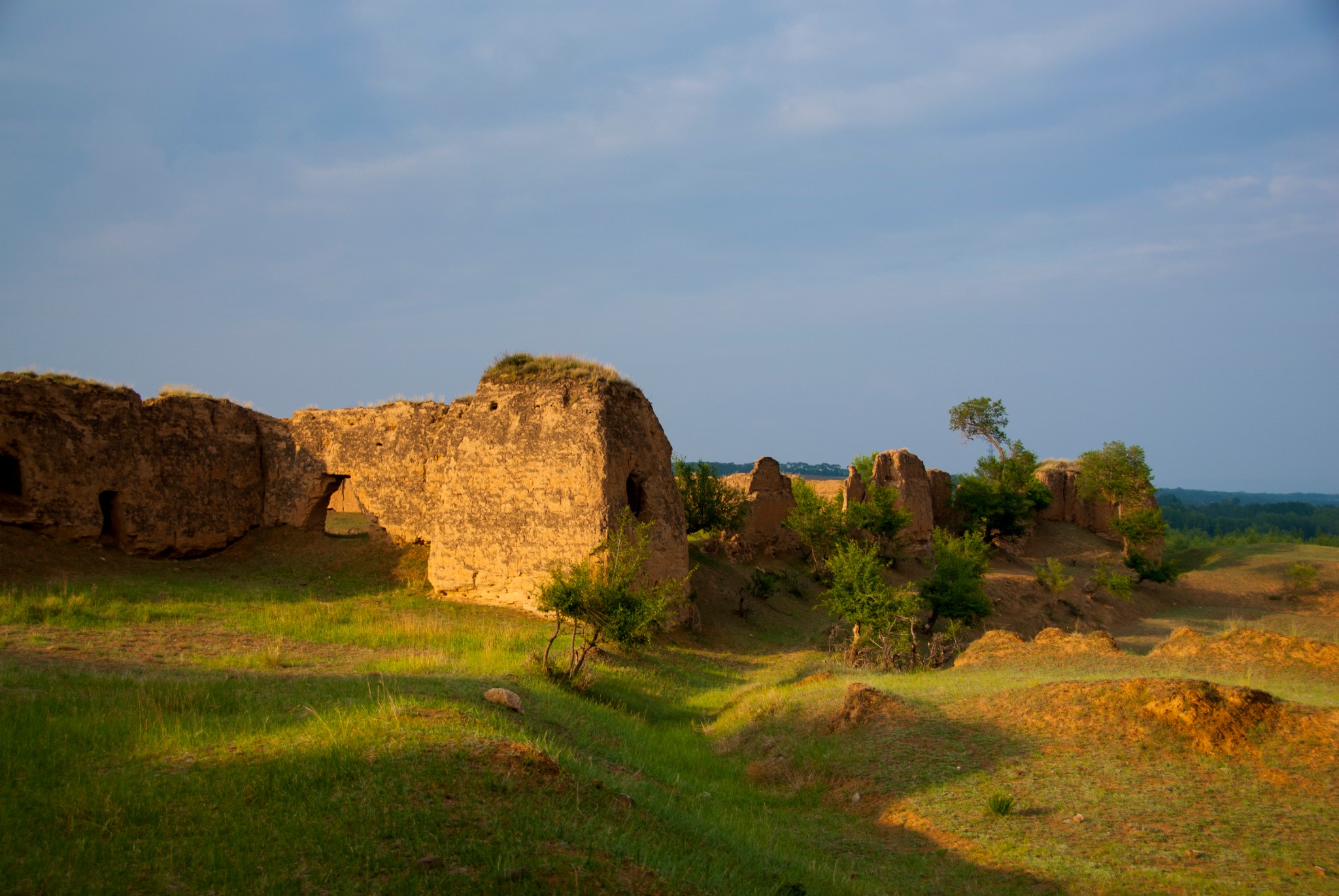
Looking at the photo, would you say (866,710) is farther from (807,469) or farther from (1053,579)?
(807,469)

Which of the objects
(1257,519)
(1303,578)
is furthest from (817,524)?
(1257,519)

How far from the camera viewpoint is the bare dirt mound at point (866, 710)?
29.5 feet

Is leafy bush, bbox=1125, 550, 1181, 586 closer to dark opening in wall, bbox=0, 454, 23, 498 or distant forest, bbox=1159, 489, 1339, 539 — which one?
dark opening in wall, bbox=0, 454, 23, 498

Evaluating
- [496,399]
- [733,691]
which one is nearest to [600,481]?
[496,399]

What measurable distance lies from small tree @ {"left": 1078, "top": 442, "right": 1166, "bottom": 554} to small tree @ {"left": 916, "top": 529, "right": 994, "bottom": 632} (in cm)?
1312

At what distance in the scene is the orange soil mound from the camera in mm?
12898

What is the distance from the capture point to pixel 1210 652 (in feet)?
41.9

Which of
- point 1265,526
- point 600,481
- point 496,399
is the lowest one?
point 1265,526

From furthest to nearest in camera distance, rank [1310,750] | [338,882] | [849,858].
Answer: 1. [1310,750]
2. [849,858]
3. [338,882]

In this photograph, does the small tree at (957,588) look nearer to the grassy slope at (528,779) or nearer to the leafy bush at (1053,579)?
the leafy bush at (1053,579)

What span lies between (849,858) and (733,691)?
633cm

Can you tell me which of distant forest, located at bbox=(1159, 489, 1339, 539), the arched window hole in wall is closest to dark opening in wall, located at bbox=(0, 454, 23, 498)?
the arched window hole in wall

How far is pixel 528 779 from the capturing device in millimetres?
5090

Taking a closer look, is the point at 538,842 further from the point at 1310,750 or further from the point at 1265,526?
the point at 1265,526
